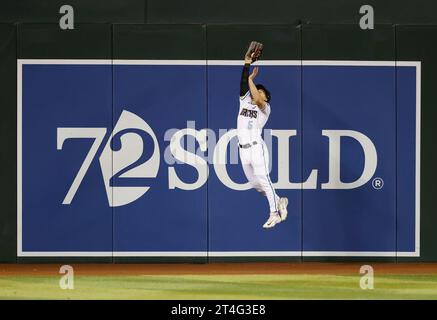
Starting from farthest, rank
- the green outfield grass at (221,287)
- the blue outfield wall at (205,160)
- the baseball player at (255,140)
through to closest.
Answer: the baseball player at (255,140), the blue outfield wall at (205,160), the green outfield grass at (221,287)

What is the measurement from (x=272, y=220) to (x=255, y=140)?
1110mm

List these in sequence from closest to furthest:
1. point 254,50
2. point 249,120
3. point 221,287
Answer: point 221,287, point 254,50, point 249,120

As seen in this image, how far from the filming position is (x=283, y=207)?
51.3 feet

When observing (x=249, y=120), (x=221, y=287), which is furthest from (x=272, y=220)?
(x=221, y=287)

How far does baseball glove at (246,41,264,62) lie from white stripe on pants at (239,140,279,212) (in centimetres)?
115

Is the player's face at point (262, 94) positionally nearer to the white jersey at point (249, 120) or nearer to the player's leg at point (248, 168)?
the white jersey at point (249, 120)

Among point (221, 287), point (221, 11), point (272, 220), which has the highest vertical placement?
point (221, 11)

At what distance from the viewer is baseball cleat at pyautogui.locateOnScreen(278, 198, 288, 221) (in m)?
15.6

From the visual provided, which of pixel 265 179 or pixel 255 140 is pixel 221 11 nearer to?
pixel 255 140

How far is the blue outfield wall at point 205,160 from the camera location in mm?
15484

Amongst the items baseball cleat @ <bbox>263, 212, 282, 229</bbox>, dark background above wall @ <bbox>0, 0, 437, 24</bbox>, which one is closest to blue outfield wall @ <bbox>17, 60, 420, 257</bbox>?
baseball cleat @ <bbox>263, 212, 282, 229</bbox>

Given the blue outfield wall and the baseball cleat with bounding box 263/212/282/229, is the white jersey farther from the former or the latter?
the baseball cleat with bounding box 263/212/282/229

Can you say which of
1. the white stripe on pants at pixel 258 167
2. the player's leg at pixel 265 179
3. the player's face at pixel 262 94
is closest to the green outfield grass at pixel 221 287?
the player's leg at pixel 265 179

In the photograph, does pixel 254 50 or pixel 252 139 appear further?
pixel 252 139
